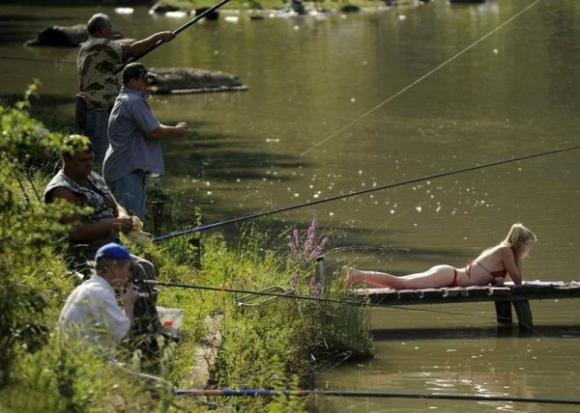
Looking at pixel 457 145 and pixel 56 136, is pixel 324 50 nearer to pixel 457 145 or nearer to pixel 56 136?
pixel 457 145

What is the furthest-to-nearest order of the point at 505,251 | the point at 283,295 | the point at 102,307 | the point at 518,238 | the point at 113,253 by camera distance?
1. the point at 518,238
2. the point at 505,251
3. the point at 283,295
4. the point at 113,253
5. the point at 102,307

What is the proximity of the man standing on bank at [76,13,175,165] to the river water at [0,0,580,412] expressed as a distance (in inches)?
91.6

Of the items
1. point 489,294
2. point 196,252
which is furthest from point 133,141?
point 489,294

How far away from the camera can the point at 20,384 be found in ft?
20.2

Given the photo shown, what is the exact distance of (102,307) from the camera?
23.0ft

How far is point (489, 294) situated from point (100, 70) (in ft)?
11.2

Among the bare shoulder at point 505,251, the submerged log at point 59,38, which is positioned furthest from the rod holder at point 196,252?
the submerged log at point 59,38

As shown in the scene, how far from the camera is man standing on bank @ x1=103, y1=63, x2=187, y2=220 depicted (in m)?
10.8

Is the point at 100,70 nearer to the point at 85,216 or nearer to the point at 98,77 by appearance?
the point at 98,77

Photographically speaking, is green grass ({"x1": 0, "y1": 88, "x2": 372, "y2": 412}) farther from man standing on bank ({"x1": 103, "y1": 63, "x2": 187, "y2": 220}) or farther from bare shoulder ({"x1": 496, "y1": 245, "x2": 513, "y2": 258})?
bare shoulder ({"x1": 496, "y1": 245, "x2": 513, "y2": 258})

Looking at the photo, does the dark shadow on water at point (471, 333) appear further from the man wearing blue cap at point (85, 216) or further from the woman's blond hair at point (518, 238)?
the man wearing blue cap at point (85, 216)

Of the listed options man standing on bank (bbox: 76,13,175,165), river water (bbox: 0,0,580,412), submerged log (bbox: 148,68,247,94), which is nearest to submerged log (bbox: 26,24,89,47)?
river water (bbox: 0,0,580,412)

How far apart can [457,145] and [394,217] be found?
17.1ft

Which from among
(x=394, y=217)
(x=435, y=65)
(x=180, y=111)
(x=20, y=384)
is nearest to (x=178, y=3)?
(x=435, y=65)
